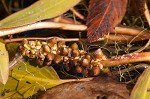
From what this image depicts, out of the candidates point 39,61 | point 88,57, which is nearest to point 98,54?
point 88,57

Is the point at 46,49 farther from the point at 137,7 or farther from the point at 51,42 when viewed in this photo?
the point at 137,7

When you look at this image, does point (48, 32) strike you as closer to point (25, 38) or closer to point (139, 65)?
point (25, 38)

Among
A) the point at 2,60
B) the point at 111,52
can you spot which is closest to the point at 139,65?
the point at 111,52

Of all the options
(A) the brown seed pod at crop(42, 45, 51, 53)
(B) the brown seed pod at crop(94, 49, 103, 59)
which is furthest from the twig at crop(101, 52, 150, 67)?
(A) the brown seed pod at crop(42, 45, 51, 53)

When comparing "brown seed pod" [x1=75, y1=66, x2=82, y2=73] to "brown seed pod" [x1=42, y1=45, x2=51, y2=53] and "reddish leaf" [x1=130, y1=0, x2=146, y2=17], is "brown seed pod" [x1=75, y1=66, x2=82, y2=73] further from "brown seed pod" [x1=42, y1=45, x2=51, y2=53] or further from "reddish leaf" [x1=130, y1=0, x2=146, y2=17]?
"reddish leaf" [x1=130, y1=0, x2=146, y2=17]

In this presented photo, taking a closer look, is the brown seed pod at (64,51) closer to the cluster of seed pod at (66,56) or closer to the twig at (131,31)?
the cluster of seed pod at (66,56)

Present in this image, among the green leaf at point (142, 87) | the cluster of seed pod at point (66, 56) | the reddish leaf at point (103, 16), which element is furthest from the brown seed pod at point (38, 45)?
the green leaf at point (142, 87)
